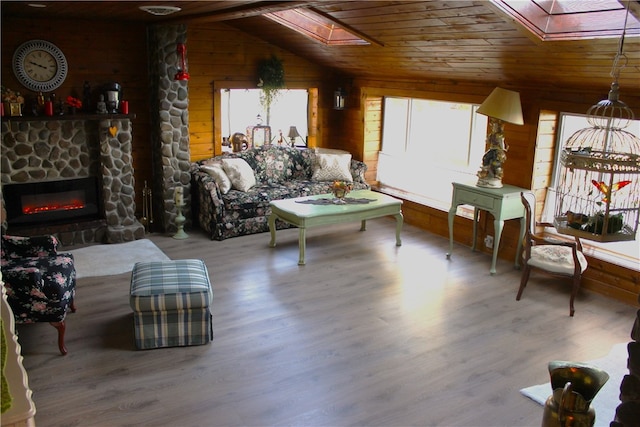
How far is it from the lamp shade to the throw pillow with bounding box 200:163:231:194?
3.04 metres

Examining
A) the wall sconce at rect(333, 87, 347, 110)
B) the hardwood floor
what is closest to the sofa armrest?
the hardwood floor

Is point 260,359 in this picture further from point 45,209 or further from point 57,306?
point 45,209

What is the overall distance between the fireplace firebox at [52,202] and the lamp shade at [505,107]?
434 centimetres

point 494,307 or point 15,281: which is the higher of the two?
point 15,281

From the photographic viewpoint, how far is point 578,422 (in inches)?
59.4

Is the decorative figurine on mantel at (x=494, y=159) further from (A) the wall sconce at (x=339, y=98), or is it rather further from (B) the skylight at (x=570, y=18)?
(A) the wall sconce at (x=339, y=98)

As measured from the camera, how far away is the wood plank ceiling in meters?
4.47

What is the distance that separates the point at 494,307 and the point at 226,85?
4.33 m

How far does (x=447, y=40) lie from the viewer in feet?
17.4

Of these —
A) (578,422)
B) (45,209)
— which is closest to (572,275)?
(578,422)

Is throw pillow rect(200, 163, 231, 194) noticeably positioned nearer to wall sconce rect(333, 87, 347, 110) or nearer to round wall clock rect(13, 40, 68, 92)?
round wall clock rect(13, 40, 68, 92)

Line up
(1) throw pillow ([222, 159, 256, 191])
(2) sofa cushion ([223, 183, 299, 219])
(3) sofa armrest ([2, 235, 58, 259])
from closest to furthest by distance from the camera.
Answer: (3) sofa armrest ([2, 235, 58, 259]) < (2) sofa cushion ([223, 183, 299, 219]) < (1) throw pillow ([222, 159, 256, 191])

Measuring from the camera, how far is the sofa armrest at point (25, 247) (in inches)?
173

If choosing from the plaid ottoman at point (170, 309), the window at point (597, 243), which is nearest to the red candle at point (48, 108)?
the plaid ottoman at point (170, 309)
